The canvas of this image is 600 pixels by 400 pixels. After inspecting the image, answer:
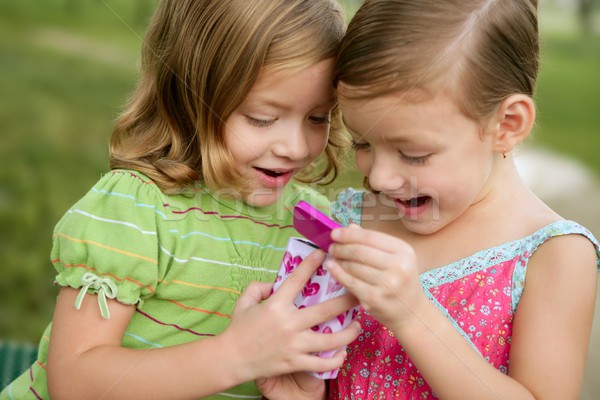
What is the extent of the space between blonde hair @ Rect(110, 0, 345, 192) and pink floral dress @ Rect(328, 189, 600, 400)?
0.56m

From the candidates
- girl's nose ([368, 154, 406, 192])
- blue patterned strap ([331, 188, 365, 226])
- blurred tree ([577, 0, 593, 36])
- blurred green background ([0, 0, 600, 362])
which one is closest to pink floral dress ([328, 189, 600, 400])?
girl's nose ([368, 154, 406, 192])

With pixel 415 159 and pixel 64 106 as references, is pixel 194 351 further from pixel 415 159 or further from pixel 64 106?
pixel 64 106

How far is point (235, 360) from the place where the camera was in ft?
5.74

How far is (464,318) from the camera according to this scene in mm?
1840

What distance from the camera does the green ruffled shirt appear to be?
190 cm

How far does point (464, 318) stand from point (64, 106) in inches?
211

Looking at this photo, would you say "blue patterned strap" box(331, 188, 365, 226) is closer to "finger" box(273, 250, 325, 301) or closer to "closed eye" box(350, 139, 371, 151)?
"closed eye" box(350, 139, 371, 151)

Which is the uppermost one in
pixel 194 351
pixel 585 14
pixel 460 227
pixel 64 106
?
pixel 460 227

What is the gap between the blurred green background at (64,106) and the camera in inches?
166

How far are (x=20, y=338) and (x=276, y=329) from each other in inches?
94.7

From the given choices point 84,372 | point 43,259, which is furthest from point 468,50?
point 43,259

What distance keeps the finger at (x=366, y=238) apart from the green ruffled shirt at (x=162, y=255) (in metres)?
0.57

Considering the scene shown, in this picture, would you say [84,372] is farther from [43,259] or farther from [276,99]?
[43,259]

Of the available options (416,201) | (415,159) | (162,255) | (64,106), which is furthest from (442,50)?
(64,106)
